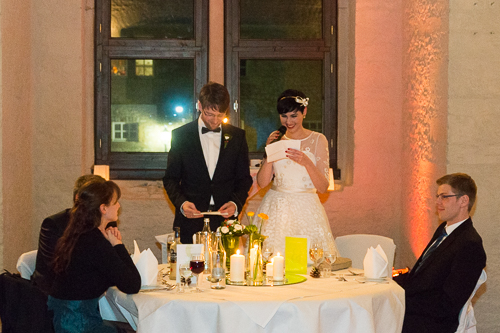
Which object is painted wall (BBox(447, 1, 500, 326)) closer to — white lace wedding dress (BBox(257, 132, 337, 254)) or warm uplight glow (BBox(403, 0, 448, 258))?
warm uplight glow (BBox(403, 0, 448, 258))

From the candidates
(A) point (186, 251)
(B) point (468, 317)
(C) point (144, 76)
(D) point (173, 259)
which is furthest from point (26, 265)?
(C) point (144, 76)

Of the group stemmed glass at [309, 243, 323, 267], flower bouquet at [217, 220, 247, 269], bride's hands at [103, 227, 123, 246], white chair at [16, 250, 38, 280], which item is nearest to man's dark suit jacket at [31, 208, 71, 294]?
bride's hands at [103, 227, 123, 246]

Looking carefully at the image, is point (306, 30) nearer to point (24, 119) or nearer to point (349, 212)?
point (349, 212)

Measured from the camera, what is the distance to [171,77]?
19.4 feet

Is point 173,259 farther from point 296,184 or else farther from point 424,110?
point 424,110

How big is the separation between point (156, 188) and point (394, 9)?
281 cm

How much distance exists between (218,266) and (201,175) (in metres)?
1.15

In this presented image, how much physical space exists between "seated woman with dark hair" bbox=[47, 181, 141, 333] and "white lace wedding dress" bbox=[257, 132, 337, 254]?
4.26 feet

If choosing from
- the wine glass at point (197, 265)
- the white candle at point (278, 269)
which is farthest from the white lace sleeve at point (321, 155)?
the wine glass at point (197, 265)

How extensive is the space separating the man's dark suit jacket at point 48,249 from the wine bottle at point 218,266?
0.75 m

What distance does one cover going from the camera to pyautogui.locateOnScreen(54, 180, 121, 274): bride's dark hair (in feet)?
9.09

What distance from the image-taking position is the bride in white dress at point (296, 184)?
3.91 meters

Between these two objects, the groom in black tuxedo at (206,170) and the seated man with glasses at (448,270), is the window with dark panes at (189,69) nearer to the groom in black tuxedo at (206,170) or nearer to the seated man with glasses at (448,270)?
the groom in black tuxedo at (206,170)

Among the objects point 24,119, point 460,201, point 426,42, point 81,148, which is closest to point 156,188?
point 81,148
